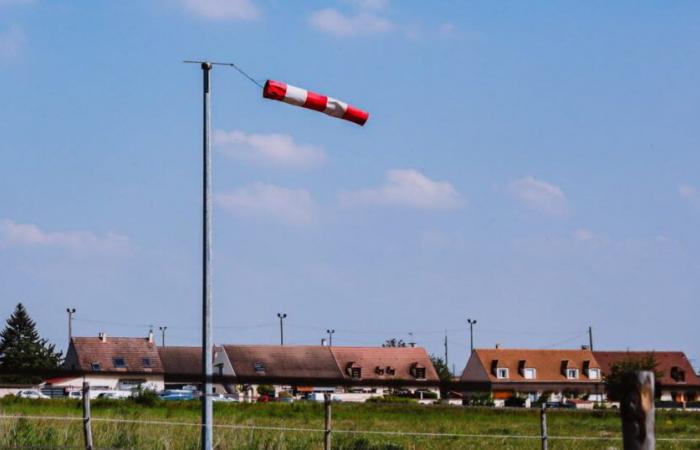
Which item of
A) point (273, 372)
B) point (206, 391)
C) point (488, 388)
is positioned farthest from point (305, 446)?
point (273, 372)

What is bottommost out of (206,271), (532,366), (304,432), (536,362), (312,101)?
(304,432)

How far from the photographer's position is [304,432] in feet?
72.4

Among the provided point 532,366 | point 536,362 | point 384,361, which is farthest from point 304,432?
point 536,362

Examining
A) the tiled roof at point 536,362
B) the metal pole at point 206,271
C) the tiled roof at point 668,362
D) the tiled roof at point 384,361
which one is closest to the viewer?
the metal pole at point 206,271

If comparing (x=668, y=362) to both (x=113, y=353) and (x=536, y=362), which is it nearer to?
(x=536, y=362)

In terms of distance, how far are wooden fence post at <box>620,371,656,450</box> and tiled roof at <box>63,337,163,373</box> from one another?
6671 centimetres

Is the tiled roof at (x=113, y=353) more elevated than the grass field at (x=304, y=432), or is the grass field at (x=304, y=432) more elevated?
the tiled roof at (x=113, y=353)

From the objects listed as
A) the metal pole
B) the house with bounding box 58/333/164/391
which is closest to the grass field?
the metal pole

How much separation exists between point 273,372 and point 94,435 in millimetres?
57618

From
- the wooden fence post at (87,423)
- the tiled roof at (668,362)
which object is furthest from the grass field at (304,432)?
the tiled roof at (668,362)

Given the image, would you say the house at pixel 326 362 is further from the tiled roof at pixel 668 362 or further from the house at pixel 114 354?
the tiled roof at pixel 668 362

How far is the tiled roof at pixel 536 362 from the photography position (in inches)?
3322

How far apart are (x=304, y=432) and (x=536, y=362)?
215 feet

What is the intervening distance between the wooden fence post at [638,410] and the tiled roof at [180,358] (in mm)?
69334
